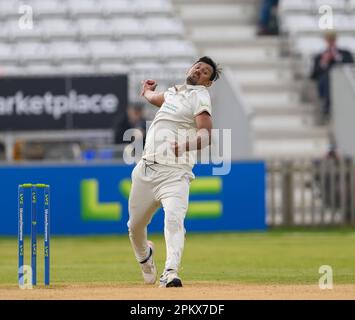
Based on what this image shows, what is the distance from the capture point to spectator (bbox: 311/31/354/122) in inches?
1136

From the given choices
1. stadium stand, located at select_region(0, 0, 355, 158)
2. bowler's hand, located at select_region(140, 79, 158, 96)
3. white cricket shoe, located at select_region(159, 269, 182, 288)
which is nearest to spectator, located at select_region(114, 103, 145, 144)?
stadium stand, located at select_region(0, 0, 355, 158)

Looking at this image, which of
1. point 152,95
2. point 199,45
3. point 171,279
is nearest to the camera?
point 171,279

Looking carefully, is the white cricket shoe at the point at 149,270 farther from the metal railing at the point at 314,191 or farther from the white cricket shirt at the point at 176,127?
the metal railing at the point at 314,191

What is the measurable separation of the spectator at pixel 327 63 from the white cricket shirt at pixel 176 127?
14833 millimetres

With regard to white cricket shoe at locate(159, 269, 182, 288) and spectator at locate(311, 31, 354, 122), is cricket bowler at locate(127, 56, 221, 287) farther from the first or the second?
spectator at locate(311, 31, 354, 122)

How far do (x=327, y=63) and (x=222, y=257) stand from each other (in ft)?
33.2

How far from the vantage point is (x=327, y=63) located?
28953mm

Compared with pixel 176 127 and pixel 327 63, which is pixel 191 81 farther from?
pixel 327 63

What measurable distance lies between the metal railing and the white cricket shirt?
12.4 m

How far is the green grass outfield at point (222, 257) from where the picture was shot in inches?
635

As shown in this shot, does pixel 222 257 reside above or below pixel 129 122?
below

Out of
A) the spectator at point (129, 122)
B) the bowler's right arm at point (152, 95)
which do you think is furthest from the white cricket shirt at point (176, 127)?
the spectator at point (129, 122)

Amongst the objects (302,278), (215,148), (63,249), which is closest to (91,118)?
(215,148)

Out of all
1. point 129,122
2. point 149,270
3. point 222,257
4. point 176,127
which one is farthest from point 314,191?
point 176,127
